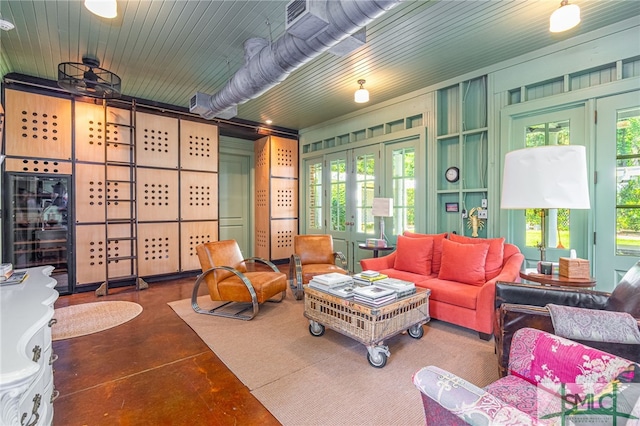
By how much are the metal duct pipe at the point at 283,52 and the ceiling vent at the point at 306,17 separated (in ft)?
0.13

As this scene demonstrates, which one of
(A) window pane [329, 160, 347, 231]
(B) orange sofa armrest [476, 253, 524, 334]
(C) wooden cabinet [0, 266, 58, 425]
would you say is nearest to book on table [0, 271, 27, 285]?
(C) wooden cabinet [0, 266, 58, 425]

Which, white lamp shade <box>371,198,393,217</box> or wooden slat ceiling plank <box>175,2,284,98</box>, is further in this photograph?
white lamp shade <box>371,198,393,217</box>

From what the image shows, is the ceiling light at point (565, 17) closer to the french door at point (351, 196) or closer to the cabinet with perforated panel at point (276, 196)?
the french door at point (351, 196)

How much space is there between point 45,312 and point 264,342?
6.11 feet

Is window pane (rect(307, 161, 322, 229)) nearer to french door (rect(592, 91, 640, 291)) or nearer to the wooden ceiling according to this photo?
the wooden ceiling

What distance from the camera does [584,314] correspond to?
1.66 m

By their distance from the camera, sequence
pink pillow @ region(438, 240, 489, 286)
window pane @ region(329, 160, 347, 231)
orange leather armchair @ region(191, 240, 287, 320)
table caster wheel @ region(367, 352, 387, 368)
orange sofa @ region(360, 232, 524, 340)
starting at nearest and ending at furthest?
table caster wheel @ region(367, 352, 387, 368) → orange sofa @ region(360, 232, 524, 340) → pink pillow @ region(438, 240, 489, 286) → orange leather armchair @ region(191, 240, 287, 320) → window pane @ region(329, 160, 347, 231)

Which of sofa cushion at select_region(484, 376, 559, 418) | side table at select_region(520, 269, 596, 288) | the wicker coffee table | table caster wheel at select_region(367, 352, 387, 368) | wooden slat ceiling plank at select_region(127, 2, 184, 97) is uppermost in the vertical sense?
wooden slat ceiling plank at select_region(127, 2, 184, 97)

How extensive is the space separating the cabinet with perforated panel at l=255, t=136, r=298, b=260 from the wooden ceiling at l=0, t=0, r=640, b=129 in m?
2.24

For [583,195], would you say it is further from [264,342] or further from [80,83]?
[80,83]

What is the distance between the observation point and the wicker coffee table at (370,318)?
2.38 meters

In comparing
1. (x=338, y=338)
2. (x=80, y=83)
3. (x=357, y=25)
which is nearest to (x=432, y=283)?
(x=338, y=338)

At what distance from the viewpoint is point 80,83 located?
3416mm

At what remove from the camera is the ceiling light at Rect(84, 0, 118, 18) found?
225 cm
